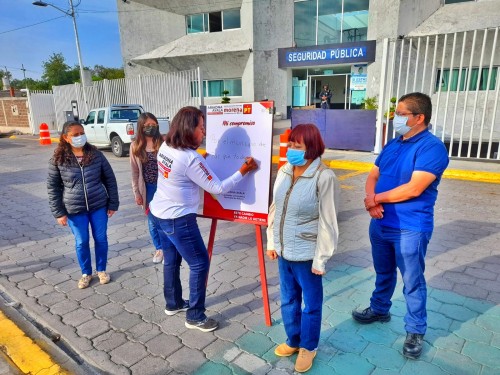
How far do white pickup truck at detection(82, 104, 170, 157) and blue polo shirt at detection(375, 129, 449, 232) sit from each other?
1014 cm

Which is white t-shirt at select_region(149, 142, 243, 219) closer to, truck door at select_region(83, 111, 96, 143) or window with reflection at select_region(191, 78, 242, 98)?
truck door at select_region(83, 111, 96, 143)

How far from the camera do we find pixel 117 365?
101 inches

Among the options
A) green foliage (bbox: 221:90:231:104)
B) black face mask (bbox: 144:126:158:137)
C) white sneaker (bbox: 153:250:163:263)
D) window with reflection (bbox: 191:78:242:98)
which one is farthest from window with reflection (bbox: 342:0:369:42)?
white sneaker (bbox: 153:250:163:263)

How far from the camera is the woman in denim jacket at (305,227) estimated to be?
2.19 m

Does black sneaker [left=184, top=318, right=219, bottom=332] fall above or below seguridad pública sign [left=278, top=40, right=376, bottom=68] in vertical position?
below

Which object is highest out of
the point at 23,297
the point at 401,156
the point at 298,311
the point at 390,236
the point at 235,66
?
the point at 235,66

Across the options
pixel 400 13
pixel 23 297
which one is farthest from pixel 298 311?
pixel 400 13

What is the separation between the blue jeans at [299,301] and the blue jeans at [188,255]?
0.67 meters

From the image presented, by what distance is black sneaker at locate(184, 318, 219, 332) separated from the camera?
289cm

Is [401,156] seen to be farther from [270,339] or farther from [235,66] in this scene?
[235,66]

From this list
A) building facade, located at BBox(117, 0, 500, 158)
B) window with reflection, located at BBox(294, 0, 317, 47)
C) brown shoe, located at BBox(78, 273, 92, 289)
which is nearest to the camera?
brown shoe, located at BBox(78, 273, 92, 289)

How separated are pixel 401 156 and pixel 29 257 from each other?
445 cm

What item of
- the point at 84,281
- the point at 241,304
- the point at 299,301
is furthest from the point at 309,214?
the point at 84,281

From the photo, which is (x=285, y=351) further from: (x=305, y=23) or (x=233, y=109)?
(x=305, y=23)
